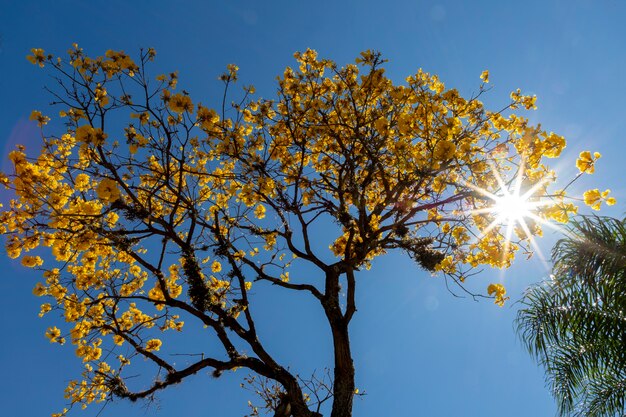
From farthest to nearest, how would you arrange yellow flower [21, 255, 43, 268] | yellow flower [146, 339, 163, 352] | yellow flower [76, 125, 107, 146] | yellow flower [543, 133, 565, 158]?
yellow flower [146, 339, 163, 352] → yellow flower [21, 255, 43, 268] → yellow flower [543, 133, 565, 158] → yellow flower [76, 125, 107, 146]

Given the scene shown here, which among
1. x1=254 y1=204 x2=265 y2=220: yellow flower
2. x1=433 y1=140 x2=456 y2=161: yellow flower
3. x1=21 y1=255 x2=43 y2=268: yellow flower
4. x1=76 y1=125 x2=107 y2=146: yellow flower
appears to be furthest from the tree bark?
x1=21 y1=255 x2=43 y2=268: yellow flower

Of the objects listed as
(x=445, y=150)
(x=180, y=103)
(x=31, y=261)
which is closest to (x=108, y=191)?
(x=180, y=103)

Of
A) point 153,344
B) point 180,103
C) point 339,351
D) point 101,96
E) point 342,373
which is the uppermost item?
point 101,96

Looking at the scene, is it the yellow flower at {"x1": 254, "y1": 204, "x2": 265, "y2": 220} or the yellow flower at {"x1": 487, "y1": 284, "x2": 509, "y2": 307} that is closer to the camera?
the yellow flower at {"x1": 487, "y1": 284, "x2": 509, "y2": 307}

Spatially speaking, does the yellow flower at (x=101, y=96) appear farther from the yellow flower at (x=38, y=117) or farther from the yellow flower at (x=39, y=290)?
the yellow flower at (x=39, y=290)

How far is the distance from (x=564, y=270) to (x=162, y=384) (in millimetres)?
5018

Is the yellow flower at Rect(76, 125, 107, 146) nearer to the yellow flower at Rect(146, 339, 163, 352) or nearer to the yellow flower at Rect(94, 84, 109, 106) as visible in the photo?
the yellow flower at Rect(94, 84, 109, 106)

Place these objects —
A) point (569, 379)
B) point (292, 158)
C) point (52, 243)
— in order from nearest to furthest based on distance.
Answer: point (52, 243), point (569, 379), point (292, 158)

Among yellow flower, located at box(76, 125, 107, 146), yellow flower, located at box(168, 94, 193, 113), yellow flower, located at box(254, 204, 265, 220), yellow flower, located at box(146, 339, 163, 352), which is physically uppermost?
yellow flower, located at box(254, 204, 265, 220)

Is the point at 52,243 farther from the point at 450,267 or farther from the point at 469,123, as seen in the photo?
the point at 469,123

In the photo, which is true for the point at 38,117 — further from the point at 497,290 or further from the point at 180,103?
the point at 497,290

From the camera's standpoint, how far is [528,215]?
4.96 metres

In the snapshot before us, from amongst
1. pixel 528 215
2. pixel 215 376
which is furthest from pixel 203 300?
pixel 528 215

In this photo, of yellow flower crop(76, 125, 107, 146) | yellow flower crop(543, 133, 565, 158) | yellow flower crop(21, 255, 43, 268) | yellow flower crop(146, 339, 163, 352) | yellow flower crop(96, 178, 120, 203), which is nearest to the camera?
yellow flower crop(76, 125, 107, 146)
